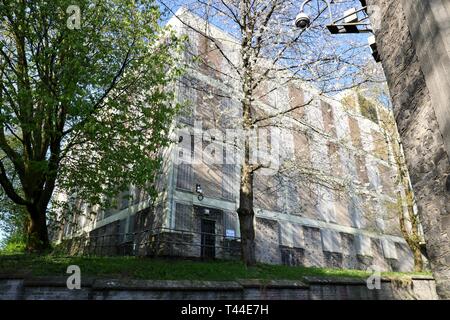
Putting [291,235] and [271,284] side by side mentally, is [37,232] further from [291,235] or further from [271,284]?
[291,235]

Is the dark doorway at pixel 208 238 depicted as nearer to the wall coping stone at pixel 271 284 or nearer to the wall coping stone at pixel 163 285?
the wall coping stone at pixel 271 284

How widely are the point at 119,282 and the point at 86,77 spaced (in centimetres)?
601

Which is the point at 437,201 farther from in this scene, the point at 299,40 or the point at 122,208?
the point at 122,208

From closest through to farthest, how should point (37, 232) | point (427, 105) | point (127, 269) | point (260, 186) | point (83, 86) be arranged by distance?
point (427, 105) < point (127, 269) < point (83, 86) < point (37, 232) < point (260, 186)

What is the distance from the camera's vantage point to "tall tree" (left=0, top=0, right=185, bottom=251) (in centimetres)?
955

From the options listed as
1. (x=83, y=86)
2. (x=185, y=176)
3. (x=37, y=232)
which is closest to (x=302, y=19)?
(x=83, y=86)

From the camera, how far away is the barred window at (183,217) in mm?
16141

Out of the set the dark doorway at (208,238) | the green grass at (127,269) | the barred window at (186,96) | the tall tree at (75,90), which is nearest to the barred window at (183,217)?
the dark doorway at (208,238)

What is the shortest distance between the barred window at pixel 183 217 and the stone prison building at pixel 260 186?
0.17 feet

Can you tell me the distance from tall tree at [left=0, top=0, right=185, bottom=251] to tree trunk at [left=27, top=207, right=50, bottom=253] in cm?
3

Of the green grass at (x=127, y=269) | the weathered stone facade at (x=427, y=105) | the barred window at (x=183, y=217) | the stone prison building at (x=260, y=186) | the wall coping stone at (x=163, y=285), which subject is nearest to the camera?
the weathered stone facade at (x=427, y=105)

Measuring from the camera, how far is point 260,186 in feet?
66.6

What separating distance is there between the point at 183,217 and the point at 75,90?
8816 mm
